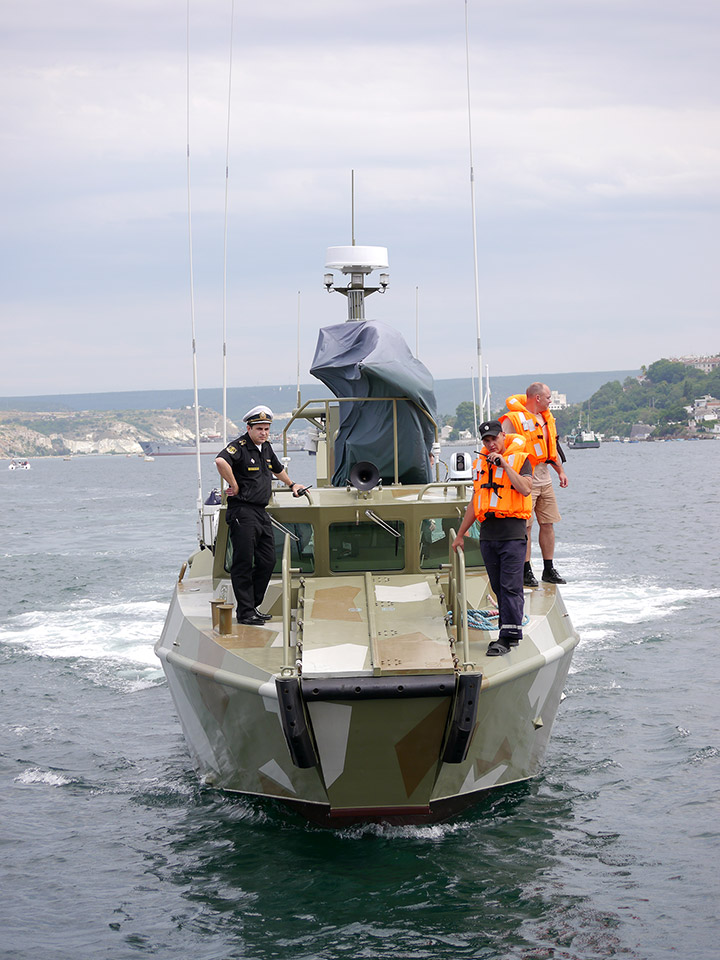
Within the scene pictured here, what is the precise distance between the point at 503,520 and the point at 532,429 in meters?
1.50

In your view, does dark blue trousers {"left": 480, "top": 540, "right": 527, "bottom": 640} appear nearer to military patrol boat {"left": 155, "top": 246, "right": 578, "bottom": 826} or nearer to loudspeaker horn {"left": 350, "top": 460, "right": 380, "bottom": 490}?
military patrol boat {"left": 155, "top": 246, "right": 578, "bottom": 826}

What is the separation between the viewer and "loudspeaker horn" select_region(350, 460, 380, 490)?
32.8 ft

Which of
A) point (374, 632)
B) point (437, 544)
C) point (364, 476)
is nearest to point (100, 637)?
point (364, 476)

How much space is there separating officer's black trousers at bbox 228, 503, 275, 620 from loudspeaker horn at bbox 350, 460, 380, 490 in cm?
89

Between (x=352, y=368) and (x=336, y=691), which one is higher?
(x=352, y=368)

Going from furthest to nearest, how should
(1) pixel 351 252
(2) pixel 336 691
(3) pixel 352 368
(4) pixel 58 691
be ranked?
(1) pixel 351 252 → (4) pixel 58 691 → (3) pixel 352 368 → (2) pixel 336 691

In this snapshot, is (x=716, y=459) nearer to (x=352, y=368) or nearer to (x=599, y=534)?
(x=599, y=534)

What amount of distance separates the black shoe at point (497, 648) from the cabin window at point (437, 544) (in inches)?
56.2

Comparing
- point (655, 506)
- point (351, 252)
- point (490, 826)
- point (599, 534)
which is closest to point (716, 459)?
point (655, 506)

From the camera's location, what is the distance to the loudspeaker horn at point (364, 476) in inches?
394

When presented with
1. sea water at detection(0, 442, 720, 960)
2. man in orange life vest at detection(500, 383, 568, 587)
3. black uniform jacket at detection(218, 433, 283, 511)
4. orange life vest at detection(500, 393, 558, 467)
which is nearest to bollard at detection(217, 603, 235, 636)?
black uniform jacket at detection(218, 433, 283, 511)

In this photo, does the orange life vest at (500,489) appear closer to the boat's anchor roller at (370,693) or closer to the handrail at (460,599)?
the handrail at (460,599)

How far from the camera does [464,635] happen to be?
7.95 metres

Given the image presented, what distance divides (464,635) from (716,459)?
307 feet
